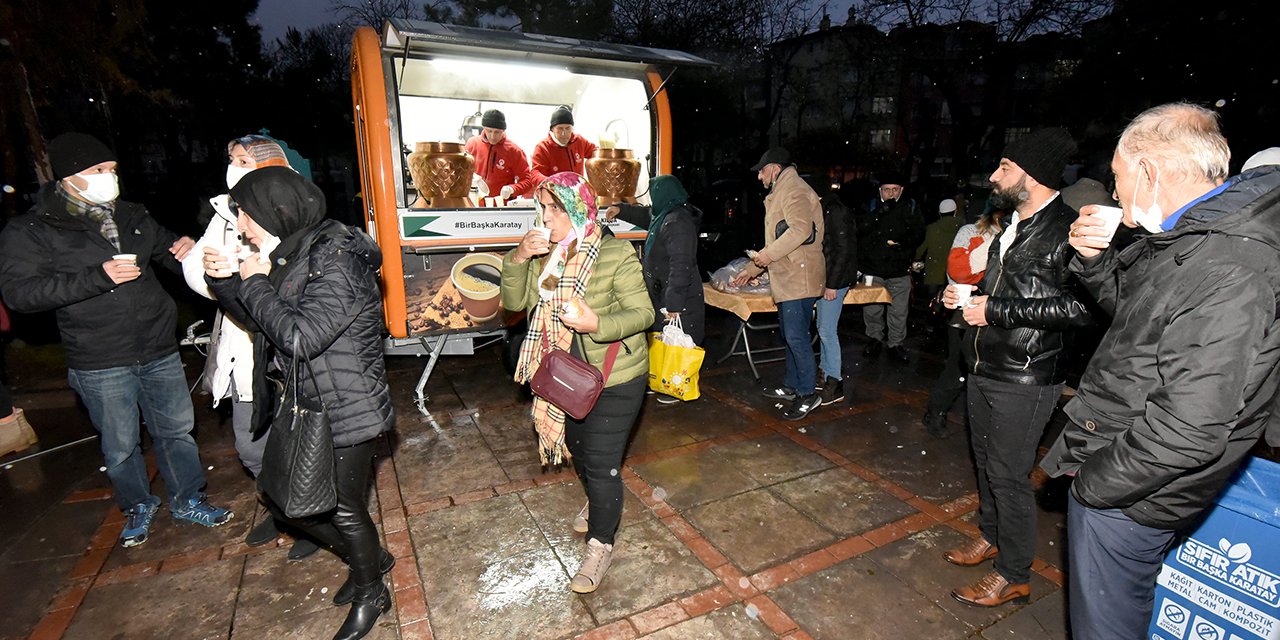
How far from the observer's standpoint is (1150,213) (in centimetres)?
184

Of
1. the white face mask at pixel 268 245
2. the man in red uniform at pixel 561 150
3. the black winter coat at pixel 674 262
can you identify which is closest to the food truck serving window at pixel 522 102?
→ the man in red uniform at pixel 561 150

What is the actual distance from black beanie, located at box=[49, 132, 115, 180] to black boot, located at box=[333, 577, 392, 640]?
8.20 ft

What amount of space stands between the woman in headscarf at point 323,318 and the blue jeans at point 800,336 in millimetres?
3569

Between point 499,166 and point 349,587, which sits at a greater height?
point 499,166

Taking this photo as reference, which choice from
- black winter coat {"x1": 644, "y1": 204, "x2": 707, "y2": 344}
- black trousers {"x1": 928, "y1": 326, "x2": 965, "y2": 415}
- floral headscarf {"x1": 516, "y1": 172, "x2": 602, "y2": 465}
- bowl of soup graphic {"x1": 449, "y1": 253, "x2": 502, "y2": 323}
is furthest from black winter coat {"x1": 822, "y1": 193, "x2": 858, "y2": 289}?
floral headscarf {"x1": 516, "y1": 172, "x2": 602, "y2": 465}

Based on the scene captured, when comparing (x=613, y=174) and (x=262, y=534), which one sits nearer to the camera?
(x=262, y=534)

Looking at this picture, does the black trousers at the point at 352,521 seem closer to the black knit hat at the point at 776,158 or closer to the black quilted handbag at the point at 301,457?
the black quilted handbag at the point at 301,457

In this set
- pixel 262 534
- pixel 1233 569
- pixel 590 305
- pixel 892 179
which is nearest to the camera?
pixel 1233 569

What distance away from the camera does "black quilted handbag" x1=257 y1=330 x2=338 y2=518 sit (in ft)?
7.39

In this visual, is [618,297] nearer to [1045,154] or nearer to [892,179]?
[1045,154]

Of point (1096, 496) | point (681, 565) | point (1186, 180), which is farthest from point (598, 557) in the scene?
point (1186, 180)

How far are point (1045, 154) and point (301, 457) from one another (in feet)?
10.8

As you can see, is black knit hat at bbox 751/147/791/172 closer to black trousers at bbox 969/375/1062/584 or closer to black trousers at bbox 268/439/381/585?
black trousers at bbox 969/375/1062/584

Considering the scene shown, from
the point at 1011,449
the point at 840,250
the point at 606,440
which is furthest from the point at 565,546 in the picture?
the point at 840,250
